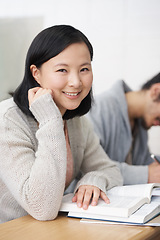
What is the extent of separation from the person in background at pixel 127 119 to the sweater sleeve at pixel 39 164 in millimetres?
824

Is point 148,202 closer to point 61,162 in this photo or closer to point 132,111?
point 61,162

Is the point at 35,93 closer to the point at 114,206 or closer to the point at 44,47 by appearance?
the point at 44,47

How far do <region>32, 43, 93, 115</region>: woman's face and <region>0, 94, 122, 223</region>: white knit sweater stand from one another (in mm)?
70

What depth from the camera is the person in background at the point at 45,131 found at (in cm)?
93

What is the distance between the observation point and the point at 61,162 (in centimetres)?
96

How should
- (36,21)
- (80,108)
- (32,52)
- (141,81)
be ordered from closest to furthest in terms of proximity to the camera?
1. (32,52)
2. (80,108)
3. (141,81)
4. (36,21)

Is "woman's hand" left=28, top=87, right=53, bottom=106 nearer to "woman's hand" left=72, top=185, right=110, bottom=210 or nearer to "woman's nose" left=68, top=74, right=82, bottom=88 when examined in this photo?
"woman's nose" left=68, top=74, right=82, bottom=88

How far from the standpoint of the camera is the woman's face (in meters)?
1.04

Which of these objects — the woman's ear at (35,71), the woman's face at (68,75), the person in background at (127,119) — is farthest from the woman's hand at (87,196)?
the person in background at (127,119)

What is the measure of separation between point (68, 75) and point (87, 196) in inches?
14.5

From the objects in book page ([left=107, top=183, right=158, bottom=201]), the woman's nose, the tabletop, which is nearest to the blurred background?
book page ([left=107, top=183, right=158, bottom=201])

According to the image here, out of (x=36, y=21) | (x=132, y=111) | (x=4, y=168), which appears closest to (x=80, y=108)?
(x=4, y=168)

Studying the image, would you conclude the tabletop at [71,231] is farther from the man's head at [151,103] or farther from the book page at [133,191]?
the man's head at [151,103]

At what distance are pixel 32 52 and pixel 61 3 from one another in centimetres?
102
